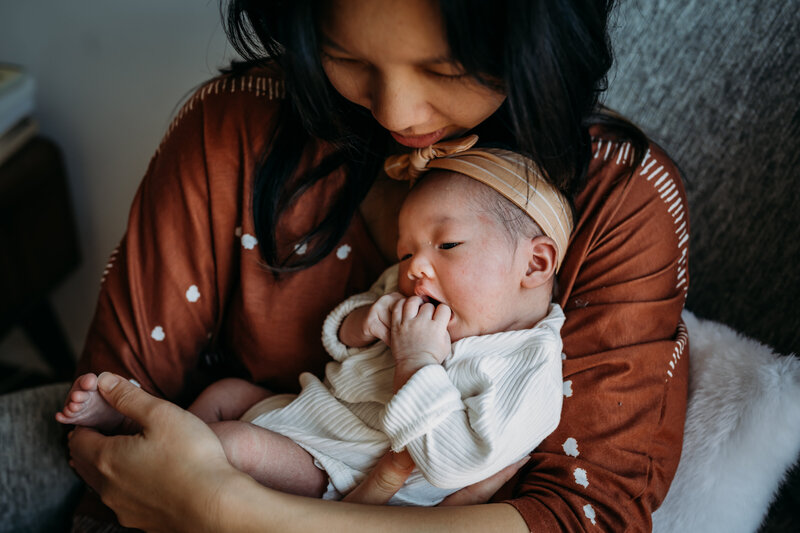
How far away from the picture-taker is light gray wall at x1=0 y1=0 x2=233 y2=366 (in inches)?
61.1

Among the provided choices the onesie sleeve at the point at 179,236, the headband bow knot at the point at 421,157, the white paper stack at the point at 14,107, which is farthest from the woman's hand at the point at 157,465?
the white paper stack at the point at 14,107

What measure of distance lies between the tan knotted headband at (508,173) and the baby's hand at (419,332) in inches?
7.3

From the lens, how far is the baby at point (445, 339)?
853 millimetres

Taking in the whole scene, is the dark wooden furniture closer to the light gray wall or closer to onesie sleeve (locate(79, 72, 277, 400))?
the light gray wall

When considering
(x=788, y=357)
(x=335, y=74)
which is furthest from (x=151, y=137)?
(x=788, y=357)

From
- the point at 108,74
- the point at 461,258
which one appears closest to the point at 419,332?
the point at 461,258

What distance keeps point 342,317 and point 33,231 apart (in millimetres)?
1189

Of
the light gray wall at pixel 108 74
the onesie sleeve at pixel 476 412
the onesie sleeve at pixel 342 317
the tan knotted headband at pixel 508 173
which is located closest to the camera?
the onesie sleeve at pixel 476 412

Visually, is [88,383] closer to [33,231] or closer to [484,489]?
[484,489]

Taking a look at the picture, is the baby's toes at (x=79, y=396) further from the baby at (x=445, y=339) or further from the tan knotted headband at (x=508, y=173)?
the tan knotted headband at (x=508, y=173)

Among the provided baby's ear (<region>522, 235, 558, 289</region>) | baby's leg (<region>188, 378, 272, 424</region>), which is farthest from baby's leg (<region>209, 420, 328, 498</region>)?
baby's ear (<region>522, 235, 558, 289</region>)

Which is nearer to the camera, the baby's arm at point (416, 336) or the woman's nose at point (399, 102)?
the woman's nose at point (399, 102)

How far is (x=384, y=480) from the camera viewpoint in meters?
0.86

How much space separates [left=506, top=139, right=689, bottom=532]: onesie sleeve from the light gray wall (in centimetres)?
103
